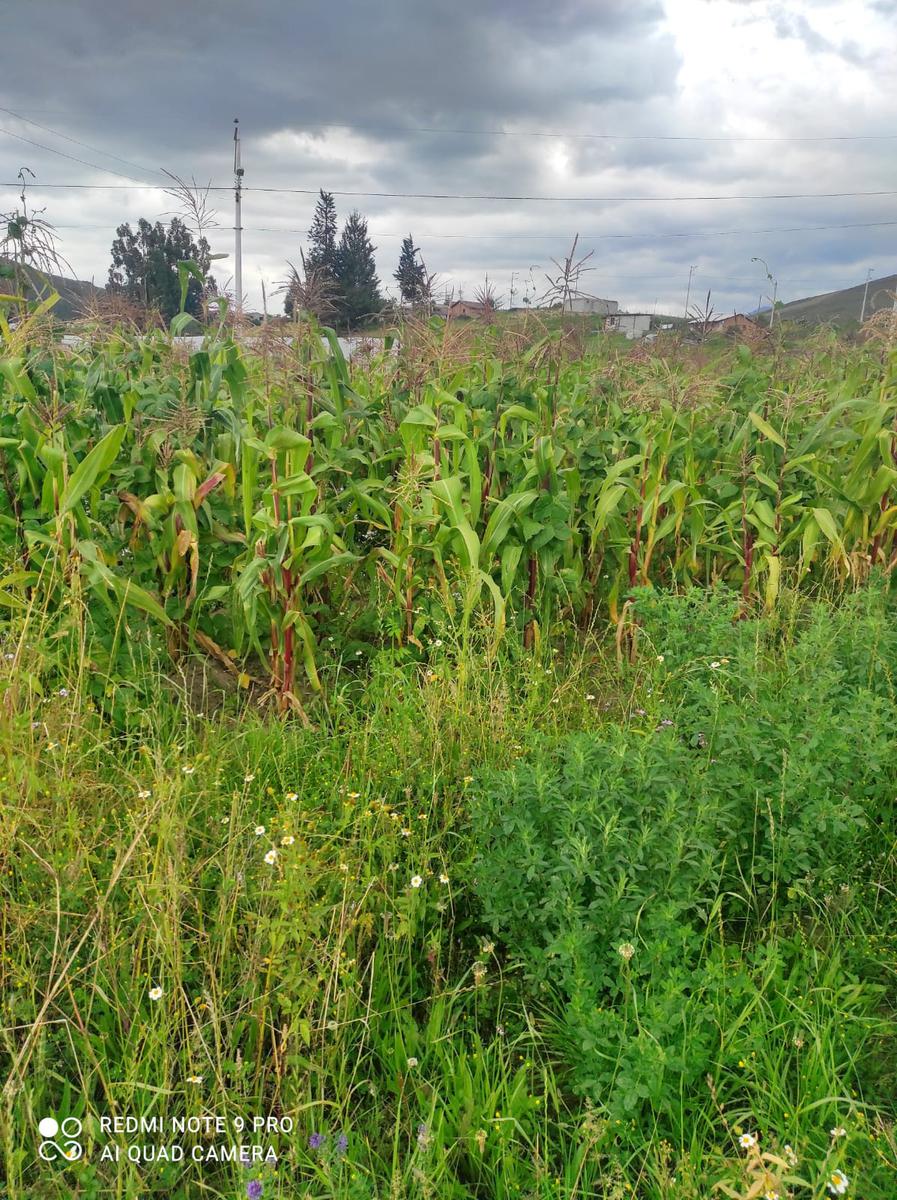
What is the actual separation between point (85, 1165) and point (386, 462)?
10.1 ft

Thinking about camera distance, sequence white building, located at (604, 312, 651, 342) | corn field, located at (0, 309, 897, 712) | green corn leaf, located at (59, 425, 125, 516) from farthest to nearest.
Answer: white building, located at (604, 312, 651, 342) < corn field, located at (0, 309, 897, 712) < green corn leaf, located at (59, 425, 125, 516)

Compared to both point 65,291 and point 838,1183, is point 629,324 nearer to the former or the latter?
point 65,291

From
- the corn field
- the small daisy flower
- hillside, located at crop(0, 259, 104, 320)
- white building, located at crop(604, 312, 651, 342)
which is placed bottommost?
the small daisy flower

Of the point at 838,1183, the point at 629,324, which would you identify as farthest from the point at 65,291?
the point at 629,324

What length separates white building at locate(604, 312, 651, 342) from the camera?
732cm

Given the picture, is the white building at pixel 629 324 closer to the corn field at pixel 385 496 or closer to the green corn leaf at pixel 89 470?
the corn field at pixel 385 496

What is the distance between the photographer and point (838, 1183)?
4.91 feet

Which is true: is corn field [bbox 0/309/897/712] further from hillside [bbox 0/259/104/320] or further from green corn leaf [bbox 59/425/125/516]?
hillside [bbox 0/259/104/320]

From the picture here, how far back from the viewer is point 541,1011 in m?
2.02

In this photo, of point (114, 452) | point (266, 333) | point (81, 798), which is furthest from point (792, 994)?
point (266, 333)

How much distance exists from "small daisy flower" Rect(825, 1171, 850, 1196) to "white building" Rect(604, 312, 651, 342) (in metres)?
6.28

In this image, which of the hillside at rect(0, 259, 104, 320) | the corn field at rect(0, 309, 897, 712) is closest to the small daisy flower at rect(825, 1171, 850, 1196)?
the corn field at rect(0, 309, 897, 712)

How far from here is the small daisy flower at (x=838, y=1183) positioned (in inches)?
56.8

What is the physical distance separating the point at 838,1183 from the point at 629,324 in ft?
26.1
